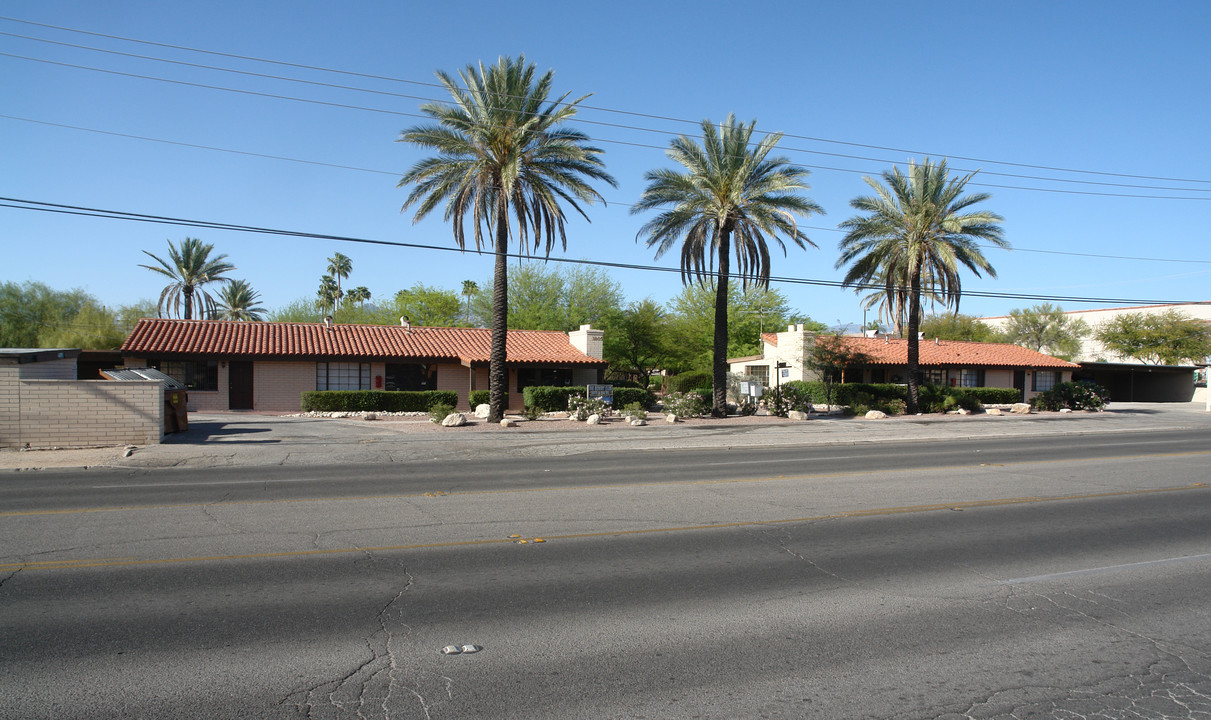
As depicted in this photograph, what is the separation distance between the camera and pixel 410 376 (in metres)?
36.0

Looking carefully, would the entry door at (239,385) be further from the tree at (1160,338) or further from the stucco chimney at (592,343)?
the tree at (1160,338)

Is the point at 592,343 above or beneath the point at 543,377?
above

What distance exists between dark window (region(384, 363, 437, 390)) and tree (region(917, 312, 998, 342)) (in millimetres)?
55507

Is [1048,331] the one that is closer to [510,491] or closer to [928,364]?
[928,364]

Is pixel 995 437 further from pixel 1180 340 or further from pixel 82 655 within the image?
pixel 1180 340

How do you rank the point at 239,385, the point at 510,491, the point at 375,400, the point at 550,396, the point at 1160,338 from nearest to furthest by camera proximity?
the point at 510,491 → the point at 375,400 → the point at 550,396 → the point at 239,385 → the point at 1160,338

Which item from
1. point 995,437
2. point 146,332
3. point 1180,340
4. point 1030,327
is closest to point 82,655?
point 995,437

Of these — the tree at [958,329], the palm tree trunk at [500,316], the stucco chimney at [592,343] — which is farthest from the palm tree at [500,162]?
the tree at [958,329]

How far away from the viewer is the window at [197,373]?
32.8 metres

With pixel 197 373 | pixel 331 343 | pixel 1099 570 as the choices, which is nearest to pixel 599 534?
pixel 1099 570

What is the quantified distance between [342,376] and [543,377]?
9.98m

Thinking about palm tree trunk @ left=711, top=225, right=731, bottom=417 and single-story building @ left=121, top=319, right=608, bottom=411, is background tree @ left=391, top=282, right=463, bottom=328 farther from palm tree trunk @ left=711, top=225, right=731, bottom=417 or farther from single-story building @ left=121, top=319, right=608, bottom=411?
palm tree trunk @ left=711, top=225, right=731, bottom=417

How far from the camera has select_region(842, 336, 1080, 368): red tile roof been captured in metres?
42.8

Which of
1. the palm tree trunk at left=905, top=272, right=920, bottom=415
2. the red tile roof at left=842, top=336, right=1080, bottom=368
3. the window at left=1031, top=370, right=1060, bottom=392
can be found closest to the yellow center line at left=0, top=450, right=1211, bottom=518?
the palm tree trunk at left=905, top=272, right=920, bottom=415
